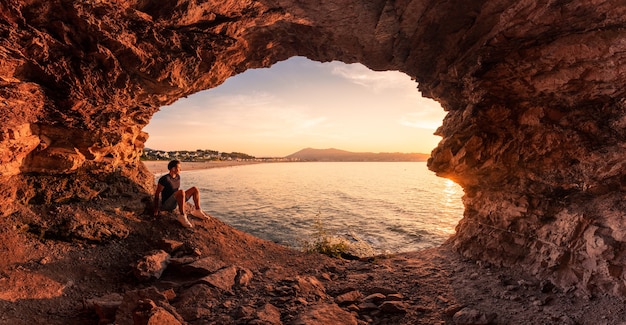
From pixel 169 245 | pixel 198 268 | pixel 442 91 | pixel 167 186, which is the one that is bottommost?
pixel 198 268

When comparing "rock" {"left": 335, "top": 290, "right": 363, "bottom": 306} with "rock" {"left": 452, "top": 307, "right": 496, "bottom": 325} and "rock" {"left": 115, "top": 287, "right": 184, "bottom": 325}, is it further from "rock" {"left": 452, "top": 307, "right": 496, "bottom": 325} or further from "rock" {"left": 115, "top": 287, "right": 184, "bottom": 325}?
"rock" {"left": 115, "top": 287, "right": 184, "bottom": 325}

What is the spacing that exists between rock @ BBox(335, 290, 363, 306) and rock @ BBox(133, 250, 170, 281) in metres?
4.12

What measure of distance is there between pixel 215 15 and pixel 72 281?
7.56 metres

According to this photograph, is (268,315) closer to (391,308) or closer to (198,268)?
(198,268)

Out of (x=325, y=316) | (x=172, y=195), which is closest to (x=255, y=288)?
(x=325, y=316)

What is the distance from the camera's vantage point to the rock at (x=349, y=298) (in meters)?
6.29

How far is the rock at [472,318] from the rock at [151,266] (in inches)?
253

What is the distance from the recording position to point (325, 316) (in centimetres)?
542

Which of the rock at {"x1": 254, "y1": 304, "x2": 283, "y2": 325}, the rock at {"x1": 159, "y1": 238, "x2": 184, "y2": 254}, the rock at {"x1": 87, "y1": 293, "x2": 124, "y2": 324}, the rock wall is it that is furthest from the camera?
the rock at {"x1": 159, "y1": 238, "x2": 184, "y2": 254}

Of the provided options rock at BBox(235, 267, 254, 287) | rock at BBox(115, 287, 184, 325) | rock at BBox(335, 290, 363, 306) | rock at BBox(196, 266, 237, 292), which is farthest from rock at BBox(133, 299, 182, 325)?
rock at BBox(335, 290, 363, 306)

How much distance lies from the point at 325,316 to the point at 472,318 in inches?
110

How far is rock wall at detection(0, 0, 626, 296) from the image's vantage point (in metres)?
5.93

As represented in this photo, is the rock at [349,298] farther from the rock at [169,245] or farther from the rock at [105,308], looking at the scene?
the rock at [169,245]

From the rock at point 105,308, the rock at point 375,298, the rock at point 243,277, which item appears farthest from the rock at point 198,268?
the rock at point 375,298
